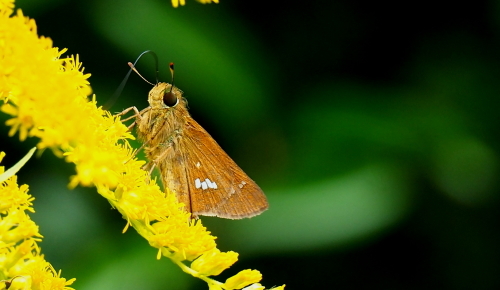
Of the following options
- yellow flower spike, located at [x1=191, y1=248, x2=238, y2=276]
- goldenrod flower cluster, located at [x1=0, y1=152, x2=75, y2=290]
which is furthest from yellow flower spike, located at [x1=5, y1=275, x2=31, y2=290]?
yellow flower spike, located at [x1=191, y1=248, x2=238, y2=276]

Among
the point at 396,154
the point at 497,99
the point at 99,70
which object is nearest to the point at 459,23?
the point at 497,99

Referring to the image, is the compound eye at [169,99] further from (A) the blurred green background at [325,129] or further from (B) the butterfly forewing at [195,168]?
(A) the blurred green background at [325,129]

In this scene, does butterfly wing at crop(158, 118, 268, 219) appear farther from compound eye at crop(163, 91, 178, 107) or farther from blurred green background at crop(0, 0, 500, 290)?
blurred green background at crop(0, 0, 500, 290)

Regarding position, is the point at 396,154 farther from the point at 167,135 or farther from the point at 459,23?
the point at 167,135

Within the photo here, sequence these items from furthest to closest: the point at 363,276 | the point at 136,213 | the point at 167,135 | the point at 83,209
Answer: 1. the point at 363,276
2. the point at 83,209
3. the point at 167,135
4. the point at 136,213

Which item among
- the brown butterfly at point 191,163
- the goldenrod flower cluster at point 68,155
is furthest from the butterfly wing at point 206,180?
the goldenrod flower cluster at point 68,155

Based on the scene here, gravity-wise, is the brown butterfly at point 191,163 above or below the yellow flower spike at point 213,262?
above
